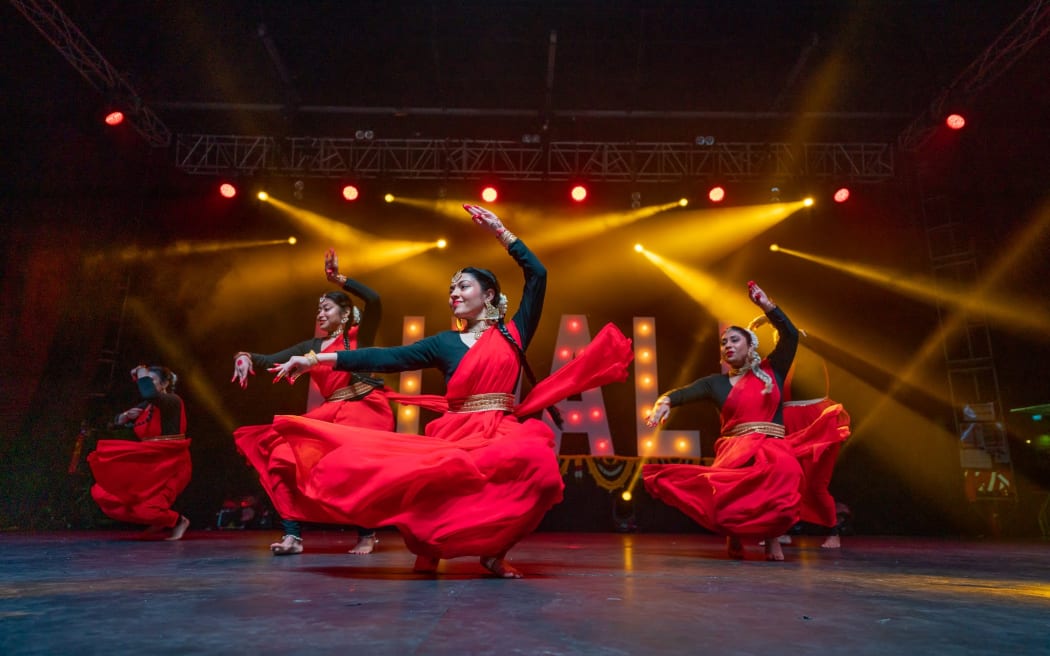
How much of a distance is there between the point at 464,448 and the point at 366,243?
6.83 meters

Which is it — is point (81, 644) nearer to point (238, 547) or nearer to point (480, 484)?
point (480, 484)

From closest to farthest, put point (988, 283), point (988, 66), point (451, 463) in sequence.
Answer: point (451, 463)
point (988, 66)
point (988, 283)

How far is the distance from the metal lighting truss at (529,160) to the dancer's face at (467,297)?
522 centimetres

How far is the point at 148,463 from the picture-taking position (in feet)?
17.3

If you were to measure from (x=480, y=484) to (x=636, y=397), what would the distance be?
6.16m

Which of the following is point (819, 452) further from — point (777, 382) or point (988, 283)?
point (988, 283)

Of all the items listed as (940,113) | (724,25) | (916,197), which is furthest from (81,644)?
(916,197)

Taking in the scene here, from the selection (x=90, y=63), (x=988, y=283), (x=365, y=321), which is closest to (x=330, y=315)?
(x=365, y=321)

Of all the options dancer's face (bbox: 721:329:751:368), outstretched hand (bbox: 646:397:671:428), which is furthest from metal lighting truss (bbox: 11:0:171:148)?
Answer: dancer's face (bbox: 721:329:751:368)

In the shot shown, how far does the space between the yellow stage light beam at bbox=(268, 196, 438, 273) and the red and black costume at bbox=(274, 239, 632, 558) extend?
20.6 feet

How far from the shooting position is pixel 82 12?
632cm

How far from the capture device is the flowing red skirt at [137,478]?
16.8ft

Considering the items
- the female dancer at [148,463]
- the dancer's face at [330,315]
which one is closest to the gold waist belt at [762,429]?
the dancer's face at [330,315]

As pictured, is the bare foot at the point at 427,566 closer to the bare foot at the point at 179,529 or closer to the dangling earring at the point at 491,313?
the dangling earring at the point at 491,313
